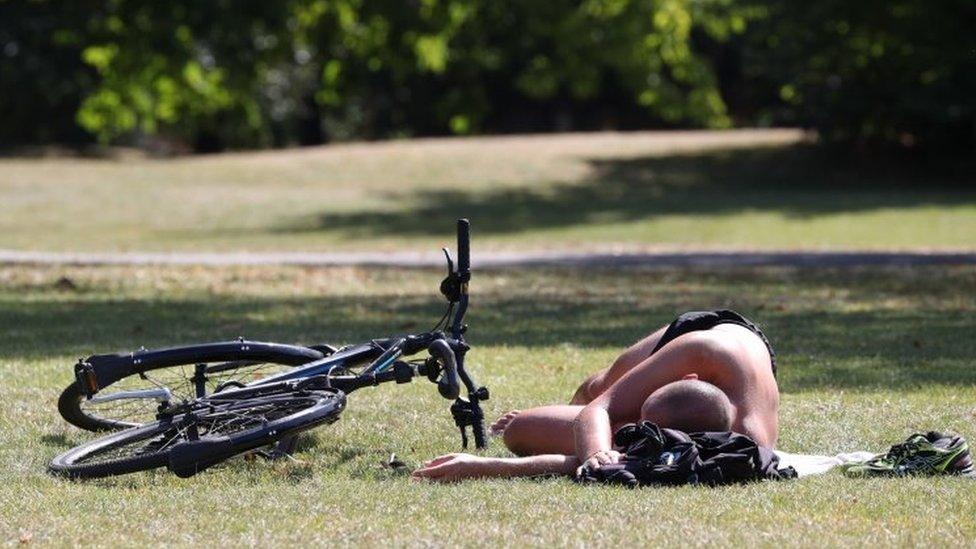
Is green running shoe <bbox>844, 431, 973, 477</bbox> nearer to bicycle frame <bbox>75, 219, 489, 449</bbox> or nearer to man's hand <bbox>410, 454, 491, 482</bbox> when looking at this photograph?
man's hand <bbox>410, 454, 491, 482</bbox>

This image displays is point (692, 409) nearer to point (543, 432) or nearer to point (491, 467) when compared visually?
point (543, 432)

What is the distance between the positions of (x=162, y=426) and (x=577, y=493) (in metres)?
1.91

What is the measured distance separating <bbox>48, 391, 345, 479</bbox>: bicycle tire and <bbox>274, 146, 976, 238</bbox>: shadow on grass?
2118 centimetres

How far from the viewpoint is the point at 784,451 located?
8070mm

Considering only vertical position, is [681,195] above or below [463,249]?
below

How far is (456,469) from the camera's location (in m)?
7.13

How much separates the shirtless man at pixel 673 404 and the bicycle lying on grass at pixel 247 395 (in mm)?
370

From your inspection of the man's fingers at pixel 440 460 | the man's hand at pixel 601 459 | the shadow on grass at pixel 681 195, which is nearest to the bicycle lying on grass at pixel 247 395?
the man's fingers at pixel 440 460

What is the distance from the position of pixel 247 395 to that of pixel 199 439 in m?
0.37

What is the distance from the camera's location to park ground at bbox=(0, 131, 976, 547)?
6344mm

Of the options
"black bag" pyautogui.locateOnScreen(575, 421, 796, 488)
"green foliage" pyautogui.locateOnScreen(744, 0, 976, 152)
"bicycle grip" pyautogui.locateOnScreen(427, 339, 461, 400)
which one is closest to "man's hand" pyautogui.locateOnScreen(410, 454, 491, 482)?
"bicycle grip" pyautogui.locateOnScreen(427, 339, 461, 400)

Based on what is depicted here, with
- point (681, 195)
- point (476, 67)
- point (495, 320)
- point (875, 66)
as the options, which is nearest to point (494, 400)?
point (495, 320)

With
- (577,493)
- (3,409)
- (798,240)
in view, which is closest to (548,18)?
(798,240)

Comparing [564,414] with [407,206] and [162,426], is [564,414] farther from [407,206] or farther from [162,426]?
[407,206]
